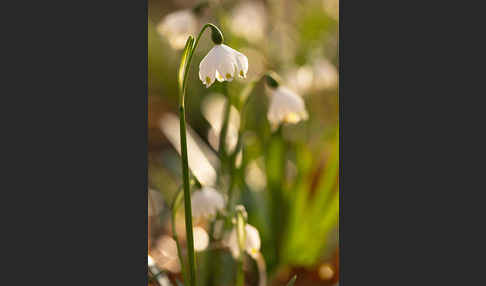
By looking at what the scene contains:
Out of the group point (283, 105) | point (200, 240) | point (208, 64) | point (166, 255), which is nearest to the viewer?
point (208, 64)

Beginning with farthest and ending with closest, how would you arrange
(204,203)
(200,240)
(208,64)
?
(200,240) → (204,203) → (208,64)

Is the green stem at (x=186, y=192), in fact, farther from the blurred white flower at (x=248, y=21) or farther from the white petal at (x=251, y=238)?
the blurred white flower at (x=248, y=21)


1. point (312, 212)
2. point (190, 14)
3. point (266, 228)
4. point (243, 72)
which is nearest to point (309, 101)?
point (312, 212)

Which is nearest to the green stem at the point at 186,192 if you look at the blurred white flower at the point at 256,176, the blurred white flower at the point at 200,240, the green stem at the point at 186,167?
the green stem at the point at 186,167

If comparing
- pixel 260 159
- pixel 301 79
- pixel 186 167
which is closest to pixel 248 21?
pixel 301 79

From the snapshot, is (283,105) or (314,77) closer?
(283,105)

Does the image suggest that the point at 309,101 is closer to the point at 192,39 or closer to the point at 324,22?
the point at 324,22

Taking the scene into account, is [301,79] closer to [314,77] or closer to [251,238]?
[314,77]

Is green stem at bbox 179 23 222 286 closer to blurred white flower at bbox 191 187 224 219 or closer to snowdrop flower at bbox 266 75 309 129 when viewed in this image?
blurred white flower at bbox 191 187 224 219
